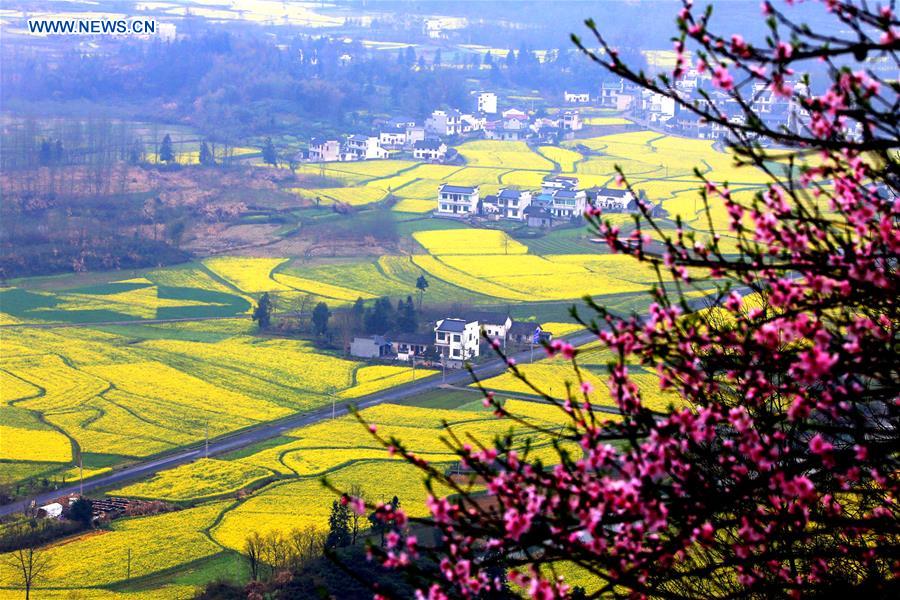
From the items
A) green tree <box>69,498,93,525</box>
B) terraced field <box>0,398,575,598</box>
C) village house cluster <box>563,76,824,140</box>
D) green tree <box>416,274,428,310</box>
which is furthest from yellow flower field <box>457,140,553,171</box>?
green tree <box>69,498,93,525</box>

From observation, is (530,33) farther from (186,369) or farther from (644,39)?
(186,369)

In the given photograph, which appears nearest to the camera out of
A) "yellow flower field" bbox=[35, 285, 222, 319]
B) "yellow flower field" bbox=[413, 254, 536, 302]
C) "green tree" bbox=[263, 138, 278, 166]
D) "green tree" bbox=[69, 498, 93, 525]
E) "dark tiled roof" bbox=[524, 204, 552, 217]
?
"green tree" bbox=[69, 498, 93, 525]

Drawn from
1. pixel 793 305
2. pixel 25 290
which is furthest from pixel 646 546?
pixel 25 290

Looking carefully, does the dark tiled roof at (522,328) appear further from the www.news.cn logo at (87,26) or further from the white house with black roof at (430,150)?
the www.news.cn logo at (87,26)

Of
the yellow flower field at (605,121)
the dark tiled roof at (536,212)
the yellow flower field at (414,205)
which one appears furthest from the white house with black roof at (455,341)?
the yellow flower field at (605,121)

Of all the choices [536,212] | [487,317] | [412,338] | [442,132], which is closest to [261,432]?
[412,338]

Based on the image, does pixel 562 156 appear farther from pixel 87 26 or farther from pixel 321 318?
pixel 321 318

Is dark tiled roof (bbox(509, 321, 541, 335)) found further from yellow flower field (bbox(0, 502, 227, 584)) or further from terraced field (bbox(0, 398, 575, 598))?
yellow flower field (bbox(0, 502, 227, 584))
